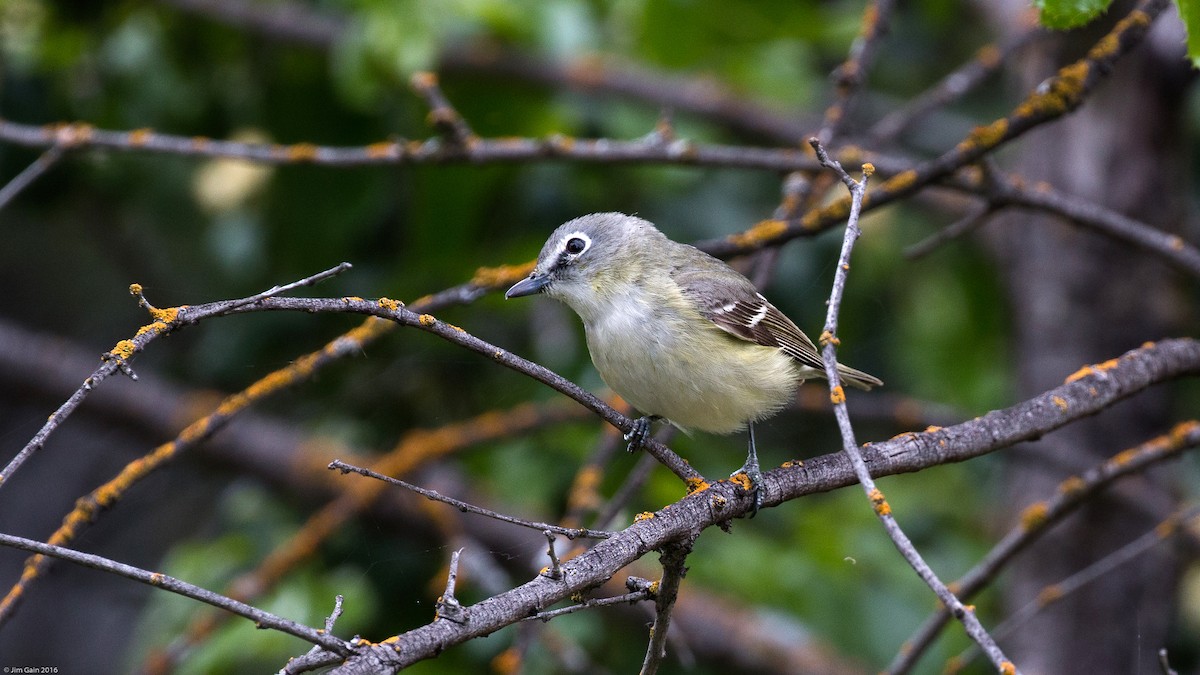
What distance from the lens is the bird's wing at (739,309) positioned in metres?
3.50

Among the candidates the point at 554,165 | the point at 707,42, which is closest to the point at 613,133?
the point at 554,165

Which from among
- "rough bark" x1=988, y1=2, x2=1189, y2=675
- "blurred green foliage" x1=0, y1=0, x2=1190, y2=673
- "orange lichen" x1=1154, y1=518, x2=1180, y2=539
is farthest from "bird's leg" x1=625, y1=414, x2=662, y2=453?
"rough bark" x1=988, y1=2, x2=1189, y2=675

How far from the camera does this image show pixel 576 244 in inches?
148

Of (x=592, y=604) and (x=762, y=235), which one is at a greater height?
(x=762, y=235)

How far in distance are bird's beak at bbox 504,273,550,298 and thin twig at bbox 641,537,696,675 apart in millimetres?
1457

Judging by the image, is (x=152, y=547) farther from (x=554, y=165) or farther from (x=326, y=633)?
(x=326, y=633)

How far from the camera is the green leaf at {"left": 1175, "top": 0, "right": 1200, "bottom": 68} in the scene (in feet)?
7.01

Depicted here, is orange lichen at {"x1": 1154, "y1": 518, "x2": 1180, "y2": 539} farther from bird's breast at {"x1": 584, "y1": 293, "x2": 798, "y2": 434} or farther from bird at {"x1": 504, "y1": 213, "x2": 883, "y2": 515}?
bird's breast at {"x1": 584, "y1": 293, "x2": 798, "y2": 434}

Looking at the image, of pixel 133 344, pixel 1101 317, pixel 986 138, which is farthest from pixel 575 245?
pixel 1101 317

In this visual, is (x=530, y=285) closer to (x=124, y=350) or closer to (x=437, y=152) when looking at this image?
(x=437, y=152)

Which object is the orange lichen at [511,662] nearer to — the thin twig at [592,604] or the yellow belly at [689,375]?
the yellow belly at [689,375]

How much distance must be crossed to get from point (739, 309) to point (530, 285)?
2.22ft

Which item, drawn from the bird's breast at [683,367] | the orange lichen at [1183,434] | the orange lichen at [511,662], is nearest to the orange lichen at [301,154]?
the bird's breast at [683,367]

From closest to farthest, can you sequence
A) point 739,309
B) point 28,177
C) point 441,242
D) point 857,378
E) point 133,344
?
point 133,344 < point 28,177 < point 739,309 < point 857,378 < point 441,242
